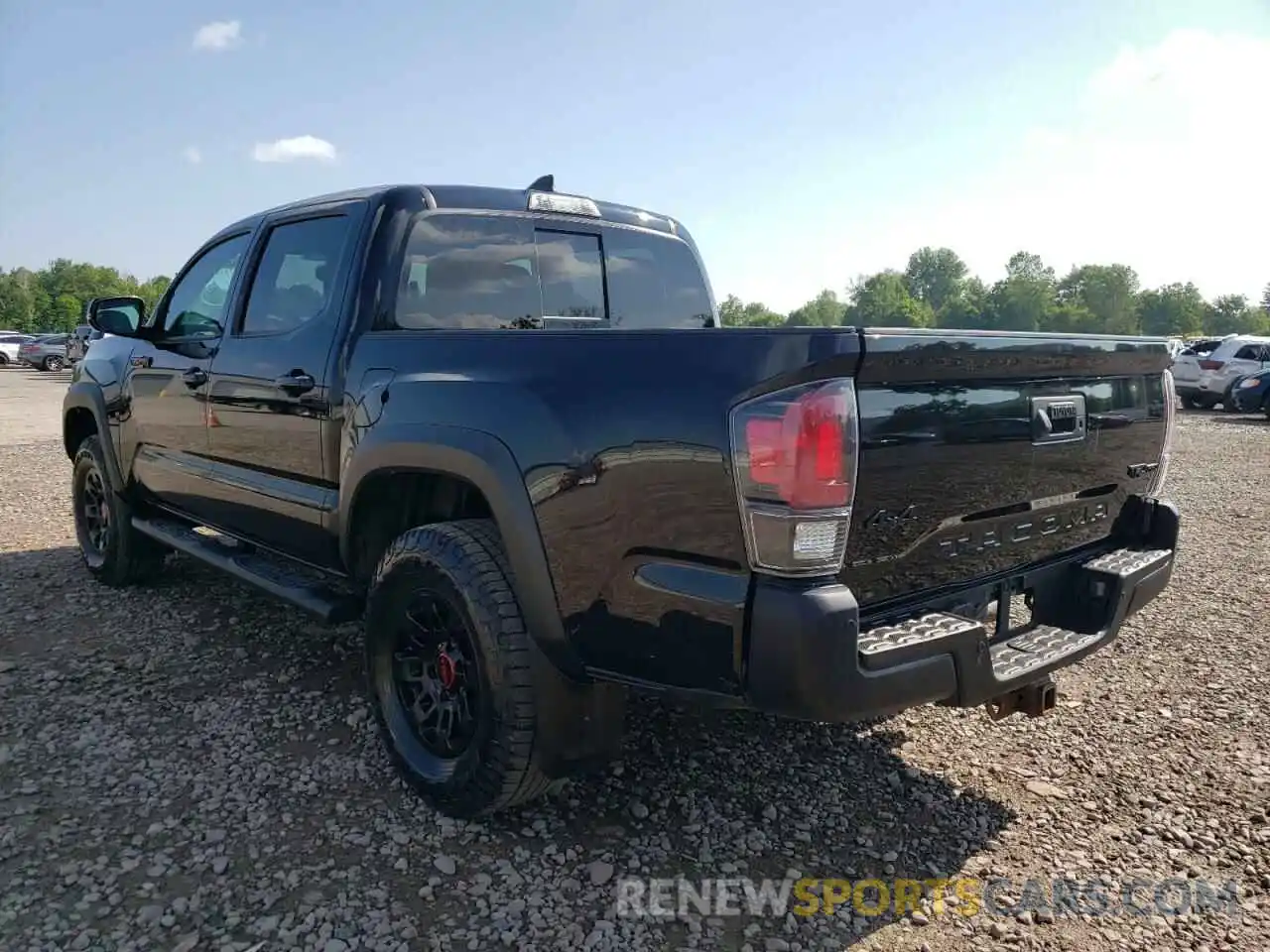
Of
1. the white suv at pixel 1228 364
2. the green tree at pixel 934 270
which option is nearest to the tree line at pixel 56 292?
the green tree at pixel 934 270

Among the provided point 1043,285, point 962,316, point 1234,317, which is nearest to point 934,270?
point 1043,285

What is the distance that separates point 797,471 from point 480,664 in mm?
1127

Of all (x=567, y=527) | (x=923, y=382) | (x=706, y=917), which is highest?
(x=923, y=382)

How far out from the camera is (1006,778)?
3.10 m

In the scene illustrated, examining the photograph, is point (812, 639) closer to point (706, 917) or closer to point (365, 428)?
point (706, 917)

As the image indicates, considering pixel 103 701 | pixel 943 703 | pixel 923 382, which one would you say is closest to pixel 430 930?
pixel 943 703

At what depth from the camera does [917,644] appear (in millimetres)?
2113

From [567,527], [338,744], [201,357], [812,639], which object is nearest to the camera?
[812,639]

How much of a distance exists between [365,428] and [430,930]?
154 centimetres

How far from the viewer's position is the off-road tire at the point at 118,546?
16.4 ft

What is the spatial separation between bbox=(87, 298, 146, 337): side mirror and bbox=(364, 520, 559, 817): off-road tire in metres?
2.63

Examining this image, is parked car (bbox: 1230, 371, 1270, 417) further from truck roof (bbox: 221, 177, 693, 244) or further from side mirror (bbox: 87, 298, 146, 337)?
side mirror (bbox: 87, 298, 146, 337)

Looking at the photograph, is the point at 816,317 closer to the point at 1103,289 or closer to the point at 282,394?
the point at 282,394

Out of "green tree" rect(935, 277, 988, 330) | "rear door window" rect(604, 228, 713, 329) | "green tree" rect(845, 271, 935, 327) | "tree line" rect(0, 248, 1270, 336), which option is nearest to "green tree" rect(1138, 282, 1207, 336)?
"tree line" rect(0, 248, 1270, 336)
